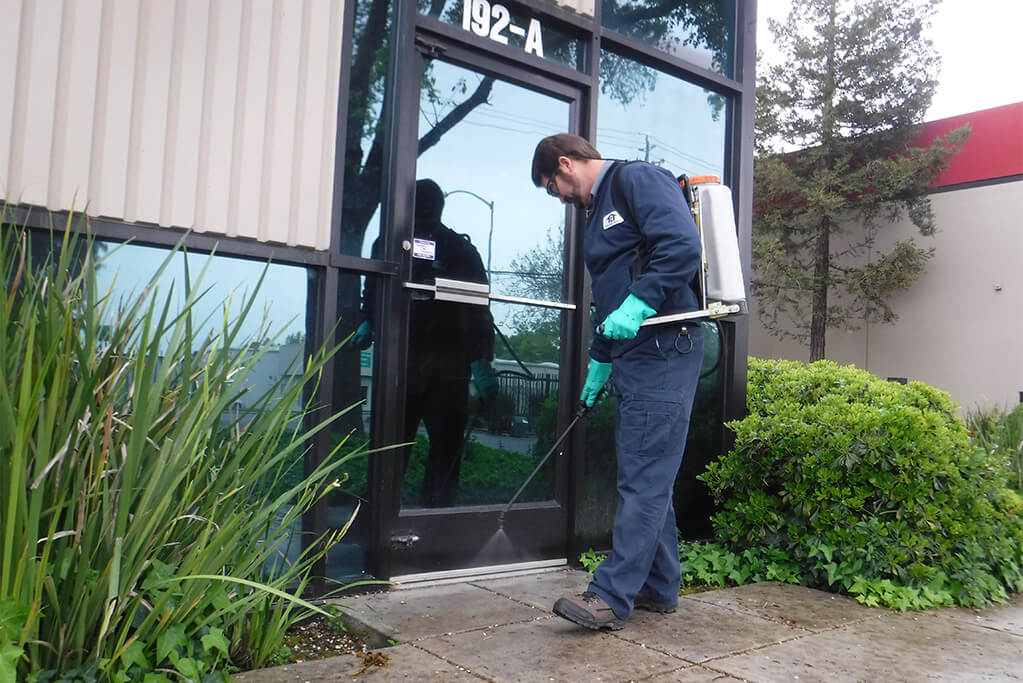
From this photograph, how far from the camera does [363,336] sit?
343cm

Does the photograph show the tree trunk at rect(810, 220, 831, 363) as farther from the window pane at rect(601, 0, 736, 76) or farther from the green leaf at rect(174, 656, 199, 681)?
the green leaf at rect(174, 656, 199, 681)

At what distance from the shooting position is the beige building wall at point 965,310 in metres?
16.5

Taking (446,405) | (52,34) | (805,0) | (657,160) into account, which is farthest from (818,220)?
(52,34)

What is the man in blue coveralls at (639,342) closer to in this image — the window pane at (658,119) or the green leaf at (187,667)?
the window pane at (658,119)

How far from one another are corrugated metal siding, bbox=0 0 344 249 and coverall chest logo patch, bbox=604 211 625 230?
43.1 inches

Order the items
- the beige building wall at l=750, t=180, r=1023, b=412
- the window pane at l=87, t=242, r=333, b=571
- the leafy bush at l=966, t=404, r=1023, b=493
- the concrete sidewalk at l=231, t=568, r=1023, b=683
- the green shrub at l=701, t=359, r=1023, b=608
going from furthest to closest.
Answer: the beige building wall at l=750, t=180, r=1023, b=412 → the leafy bush at l=966, t=404, r=1023, b=493 → the green shrub at l=701, t=359, r=1023, b=608 → the window pane at l=87, t=242, r=333, b=571 → the concrete sidewalk at l=231, t=568, r=1023, b=683

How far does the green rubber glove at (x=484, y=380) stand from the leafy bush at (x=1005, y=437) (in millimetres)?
3036

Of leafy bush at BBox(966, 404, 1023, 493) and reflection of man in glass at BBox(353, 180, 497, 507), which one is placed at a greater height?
reflection of man in glass at BBox(353, 180, 497, 507)

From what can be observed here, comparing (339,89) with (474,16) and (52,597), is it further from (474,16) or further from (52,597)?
(52,597)

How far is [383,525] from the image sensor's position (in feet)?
11.2

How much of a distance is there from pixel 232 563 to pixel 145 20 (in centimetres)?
187

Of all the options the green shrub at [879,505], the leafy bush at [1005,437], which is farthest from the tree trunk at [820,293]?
the green shrub at [879,505]

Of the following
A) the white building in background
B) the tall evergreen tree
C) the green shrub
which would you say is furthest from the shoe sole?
the tall evergreen tree

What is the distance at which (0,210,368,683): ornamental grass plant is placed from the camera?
1735 millimetres
